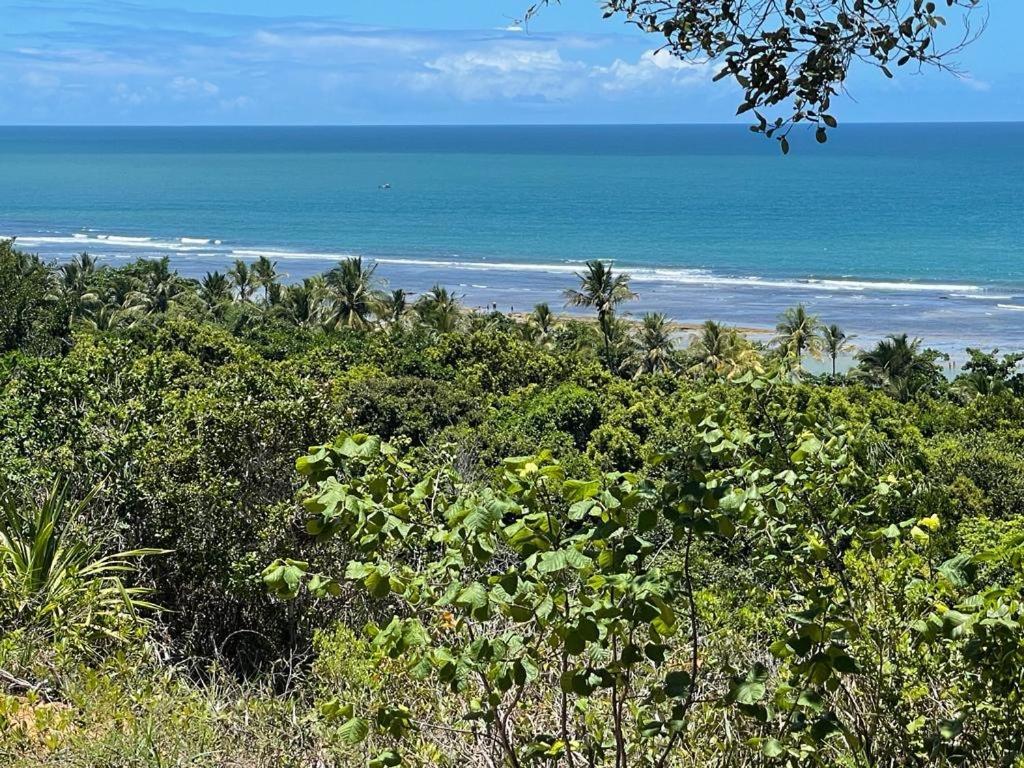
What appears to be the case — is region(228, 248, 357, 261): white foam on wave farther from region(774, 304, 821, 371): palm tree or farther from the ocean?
region(774, 304, 821, 371): palm tree

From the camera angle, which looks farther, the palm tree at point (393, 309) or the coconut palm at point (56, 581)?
the palm tree at point (393, 309)

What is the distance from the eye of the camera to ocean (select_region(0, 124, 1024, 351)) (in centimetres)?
6612

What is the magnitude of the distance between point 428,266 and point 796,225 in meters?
39.4

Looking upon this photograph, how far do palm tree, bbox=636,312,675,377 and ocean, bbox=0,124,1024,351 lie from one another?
51.1ft

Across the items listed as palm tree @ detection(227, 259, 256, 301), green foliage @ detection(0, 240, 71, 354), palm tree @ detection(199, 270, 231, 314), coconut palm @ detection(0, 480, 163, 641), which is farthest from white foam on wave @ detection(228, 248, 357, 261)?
coconut palm @ detection(0, 480, 163, 641)

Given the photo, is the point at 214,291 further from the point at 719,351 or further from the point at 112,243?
the point at 112,243

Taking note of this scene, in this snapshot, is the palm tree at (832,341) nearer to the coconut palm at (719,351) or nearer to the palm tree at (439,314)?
the coconut palm at (719,351)

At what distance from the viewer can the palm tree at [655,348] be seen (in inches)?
1688

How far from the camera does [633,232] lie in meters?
101

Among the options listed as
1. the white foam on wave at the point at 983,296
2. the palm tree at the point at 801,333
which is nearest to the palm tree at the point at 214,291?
the palm tree at the point at 801,333

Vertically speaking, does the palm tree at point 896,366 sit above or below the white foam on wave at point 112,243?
below

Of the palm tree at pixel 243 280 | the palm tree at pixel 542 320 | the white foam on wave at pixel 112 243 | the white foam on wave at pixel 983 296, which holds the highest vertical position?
the white foam on wave at pixel 112 243

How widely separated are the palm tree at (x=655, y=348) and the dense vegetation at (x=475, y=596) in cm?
3156

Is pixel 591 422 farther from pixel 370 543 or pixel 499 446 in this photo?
pixel 370 543
